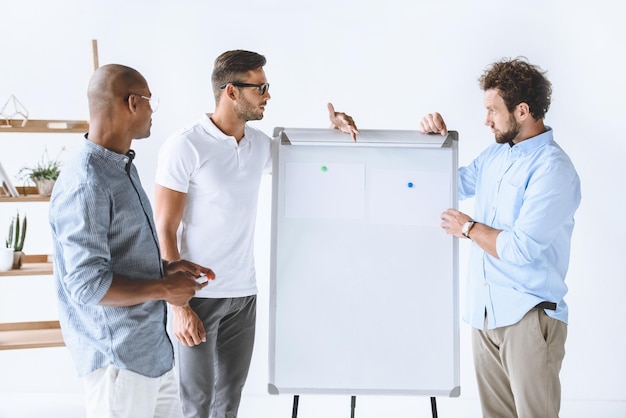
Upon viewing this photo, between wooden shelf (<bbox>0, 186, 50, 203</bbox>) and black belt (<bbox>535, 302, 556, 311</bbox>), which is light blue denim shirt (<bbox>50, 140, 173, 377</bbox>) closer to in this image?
black belt (<bbox>535, 302, 556, 311</bbox>)

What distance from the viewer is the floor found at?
11.0ft

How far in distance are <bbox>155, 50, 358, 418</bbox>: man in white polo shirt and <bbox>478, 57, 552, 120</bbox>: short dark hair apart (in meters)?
0.52

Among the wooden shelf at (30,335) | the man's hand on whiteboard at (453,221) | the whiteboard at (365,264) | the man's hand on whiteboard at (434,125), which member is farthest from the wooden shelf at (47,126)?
the man's hand on whiteboard at (453,221)

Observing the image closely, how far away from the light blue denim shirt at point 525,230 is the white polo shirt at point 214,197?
0.83m

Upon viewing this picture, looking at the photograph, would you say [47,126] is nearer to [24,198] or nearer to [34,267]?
[24,198]

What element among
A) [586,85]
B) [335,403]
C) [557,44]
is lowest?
[335,403]

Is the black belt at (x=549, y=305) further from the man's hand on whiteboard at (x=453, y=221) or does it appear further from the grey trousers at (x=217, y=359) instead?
the grey trousers at (x=217, y=359)

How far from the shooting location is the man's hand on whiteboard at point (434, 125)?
2266 millimetres

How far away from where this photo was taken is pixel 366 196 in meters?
2.29

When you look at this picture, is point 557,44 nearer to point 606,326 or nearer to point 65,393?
point 606,326

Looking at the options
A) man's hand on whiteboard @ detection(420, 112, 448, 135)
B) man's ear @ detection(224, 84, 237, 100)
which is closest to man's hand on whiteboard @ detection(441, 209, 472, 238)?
man's hand on whiteboard @ detection(420, 112, 448, 135)

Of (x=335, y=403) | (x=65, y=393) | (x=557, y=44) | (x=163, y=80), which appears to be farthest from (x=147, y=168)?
(x=557, y=44)

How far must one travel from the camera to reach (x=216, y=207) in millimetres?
2182

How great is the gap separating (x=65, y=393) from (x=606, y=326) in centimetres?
300
